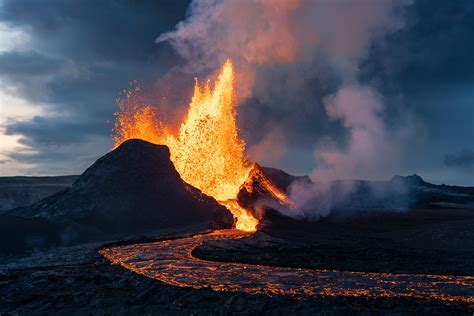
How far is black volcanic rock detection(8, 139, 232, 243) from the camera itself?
36500mm

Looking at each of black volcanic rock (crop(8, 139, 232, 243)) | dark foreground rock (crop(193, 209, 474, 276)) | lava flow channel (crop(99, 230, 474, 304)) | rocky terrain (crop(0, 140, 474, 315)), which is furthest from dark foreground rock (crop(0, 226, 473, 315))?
black volcanic rock (crop(8, 139, 232, 243))

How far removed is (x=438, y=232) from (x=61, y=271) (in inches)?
975

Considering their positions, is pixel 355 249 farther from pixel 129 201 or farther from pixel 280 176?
pixel 280 176

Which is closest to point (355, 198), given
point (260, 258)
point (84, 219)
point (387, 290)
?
point (84, 219)

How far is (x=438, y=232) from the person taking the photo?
29812mm

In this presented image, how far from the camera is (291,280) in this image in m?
15.9

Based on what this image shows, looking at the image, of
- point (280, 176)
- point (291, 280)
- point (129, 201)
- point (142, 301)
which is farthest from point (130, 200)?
point (280, 176)

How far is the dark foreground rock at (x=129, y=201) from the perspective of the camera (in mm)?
36156

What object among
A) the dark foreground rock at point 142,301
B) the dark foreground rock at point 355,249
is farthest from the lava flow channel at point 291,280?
the dark foreground rock at point 355,249

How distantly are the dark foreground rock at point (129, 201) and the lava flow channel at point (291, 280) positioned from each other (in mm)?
15203

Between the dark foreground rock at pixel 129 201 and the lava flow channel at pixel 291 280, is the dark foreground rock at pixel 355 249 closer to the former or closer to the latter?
the lava flow channel at pixel 291 280

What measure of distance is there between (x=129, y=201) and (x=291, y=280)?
86.0 feet

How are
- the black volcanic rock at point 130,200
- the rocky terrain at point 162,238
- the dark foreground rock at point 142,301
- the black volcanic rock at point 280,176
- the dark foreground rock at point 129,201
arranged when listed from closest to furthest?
the dark foreground rock at point 142,301
the rocky terrain at point 162,238
the dark foreground rock at point 129,201
the black volcanic rock at point 130,200
the black volcanic rock at point 280,176

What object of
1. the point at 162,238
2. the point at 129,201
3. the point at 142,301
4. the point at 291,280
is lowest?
the point at 142,301
